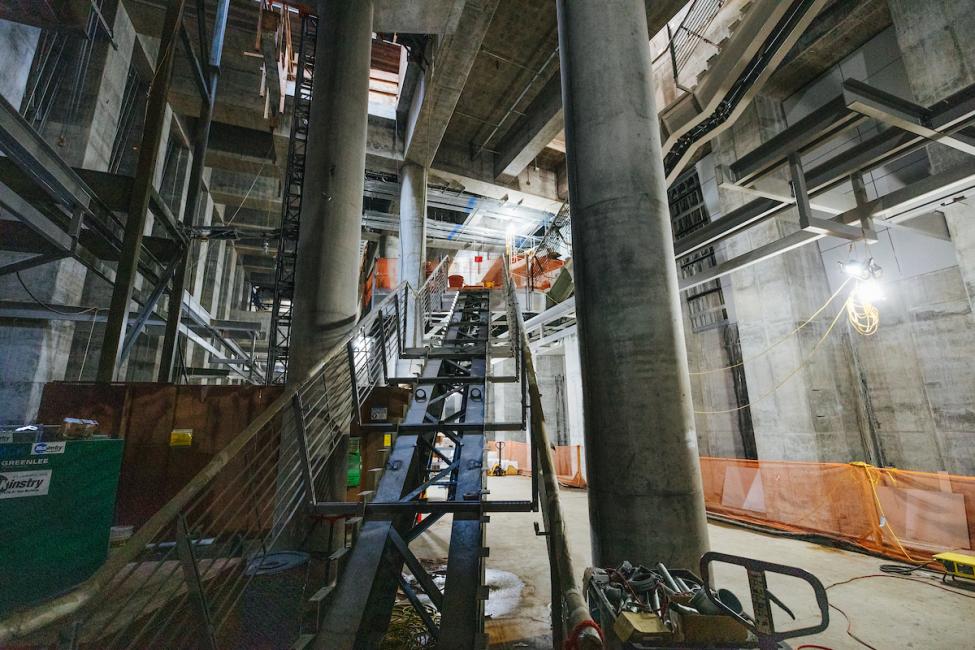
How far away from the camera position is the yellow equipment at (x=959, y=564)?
5.84m

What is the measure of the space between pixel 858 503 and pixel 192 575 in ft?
35.2

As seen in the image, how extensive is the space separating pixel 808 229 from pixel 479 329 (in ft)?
20.9

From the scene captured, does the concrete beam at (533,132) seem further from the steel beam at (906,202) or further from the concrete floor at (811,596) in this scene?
the concrete floor at (811,596)

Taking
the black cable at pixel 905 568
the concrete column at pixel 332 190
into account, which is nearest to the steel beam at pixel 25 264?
the concrete column at pixel 332 190

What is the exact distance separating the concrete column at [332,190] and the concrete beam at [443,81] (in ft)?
12.6

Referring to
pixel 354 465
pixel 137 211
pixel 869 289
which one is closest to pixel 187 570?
pixel 354 465

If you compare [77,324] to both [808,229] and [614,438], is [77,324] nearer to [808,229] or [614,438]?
[614,438]

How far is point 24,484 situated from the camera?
3.36 meters

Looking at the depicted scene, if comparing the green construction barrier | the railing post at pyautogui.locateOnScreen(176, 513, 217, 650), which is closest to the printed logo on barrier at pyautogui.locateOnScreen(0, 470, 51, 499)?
the railing post at pyautogui.locateOnScreen(176, 513, 217, 650)

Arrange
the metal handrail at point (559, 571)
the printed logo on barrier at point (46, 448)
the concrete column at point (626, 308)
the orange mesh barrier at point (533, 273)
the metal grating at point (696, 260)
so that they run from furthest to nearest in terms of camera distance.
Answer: the orange mesh barrier at point (533, 273)
the metal grating at point (696, 260)
the concrete column at point (626, 308)
the printed logo on barrier at point (46, 448)
the metal handrail at point (559, 571)

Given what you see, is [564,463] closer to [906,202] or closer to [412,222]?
[412,222]

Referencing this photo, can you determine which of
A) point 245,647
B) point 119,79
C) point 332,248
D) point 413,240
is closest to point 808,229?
point 332,248

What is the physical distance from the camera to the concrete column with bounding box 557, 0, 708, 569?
3.74 meters

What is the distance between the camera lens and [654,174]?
14.3 feet
